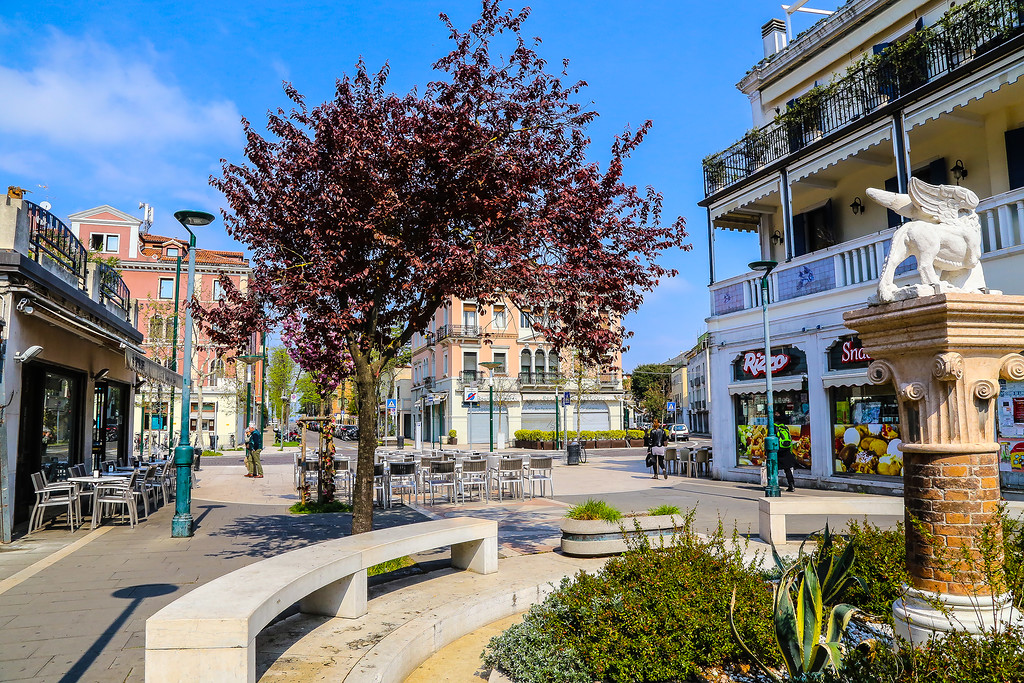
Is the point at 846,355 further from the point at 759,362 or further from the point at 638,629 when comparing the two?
the point at 638,629

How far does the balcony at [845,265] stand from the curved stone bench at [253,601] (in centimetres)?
1190

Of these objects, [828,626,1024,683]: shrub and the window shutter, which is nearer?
[828,626,1024,683]: shrub

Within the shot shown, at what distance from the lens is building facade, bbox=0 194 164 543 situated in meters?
9.92

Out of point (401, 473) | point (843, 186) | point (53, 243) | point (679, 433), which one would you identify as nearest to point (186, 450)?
point (401, 473)

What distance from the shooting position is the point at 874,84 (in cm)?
1596

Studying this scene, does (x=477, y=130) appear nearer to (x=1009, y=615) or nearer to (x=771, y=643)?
(x=771, y=643)

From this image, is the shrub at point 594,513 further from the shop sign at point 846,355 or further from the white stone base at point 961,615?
the shop sign at point 846,355

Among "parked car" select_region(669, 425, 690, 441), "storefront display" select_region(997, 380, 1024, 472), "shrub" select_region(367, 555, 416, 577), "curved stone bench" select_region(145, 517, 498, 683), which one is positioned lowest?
"parked car" select_region(669, 425, 690, 441)

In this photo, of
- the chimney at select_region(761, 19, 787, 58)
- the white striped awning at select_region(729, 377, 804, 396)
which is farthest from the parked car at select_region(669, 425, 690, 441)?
the chimney at select_region(761, 19, 787, 58)

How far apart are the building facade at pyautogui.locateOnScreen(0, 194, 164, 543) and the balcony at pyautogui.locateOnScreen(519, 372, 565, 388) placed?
35676 millimetres

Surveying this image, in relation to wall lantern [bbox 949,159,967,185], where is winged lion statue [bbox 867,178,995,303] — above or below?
below

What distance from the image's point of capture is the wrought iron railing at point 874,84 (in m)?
13.4

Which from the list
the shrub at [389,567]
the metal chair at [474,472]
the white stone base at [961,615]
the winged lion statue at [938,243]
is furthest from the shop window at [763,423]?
the white stone base at [961,615]

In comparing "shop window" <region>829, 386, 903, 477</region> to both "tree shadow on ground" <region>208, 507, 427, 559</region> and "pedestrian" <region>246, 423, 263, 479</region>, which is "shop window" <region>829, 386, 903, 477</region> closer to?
"tree shadow on ground" <region>208, 507, 427, 559</region>
